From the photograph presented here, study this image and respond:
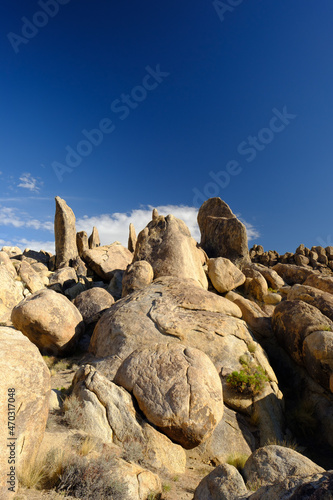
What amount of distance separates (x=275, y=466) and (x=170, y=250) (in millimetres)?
13130

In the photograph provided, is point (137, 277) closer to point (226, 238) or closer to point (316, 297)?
point (316, 297)

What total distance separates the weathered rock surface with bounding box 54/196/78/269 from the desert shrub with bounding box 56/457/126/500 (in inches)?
1038

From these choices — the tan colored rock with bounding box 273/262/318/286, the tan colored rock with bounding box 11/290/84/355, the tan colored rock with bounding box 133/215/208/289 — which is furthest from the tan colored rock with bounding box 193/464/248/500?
the tan colored rock with bounding box 273/262/318/286

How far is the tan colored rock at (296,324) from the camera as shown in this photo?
Answer: 11555 millimetres

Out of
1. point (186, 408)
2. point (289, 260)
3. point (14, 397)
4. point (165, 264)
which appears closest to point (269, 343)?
point (165, 264)

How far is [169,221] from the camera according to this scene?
19.8 m

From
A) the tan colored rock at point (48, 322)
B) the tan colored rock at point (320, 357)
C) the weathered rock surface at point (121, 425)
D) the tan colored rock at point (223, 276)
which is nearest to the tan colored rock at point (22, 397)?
the weathered rock surface at point (121, 425)

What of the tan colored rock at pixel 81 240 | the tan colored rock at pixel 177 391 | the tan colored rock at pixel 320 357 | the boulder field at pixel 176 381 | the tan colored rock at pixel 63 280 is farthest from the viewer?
the tan colored rock at pixel 81 240

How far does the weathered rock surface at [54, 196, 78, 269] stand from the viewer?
30.1 meters

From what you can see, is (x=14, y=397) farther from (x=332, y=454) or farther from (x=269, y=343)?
(x=269, y=343)

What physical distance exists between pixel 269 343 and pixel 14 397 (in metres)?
11.7

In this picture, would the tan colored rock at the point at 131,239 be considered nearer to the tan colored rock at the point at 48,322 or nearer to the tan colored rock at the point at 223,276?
the tan colored rock at the point at 223,276

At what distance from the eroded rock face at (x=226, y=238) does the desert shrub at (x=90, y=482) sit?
19.9 m

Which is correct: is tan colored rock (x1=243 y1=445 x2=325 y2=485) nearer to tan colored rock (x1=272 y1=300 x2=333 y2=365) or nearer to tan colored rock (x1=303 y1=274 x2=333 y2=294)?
tan colored rock (x1=272 y1=300 x2=333 y2=365)
